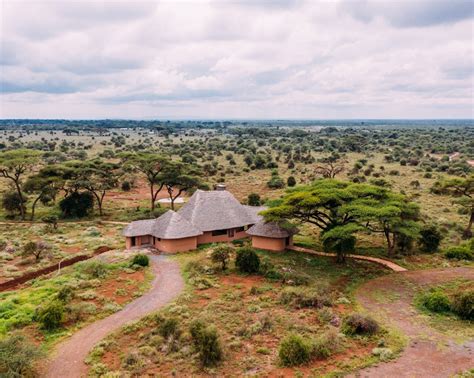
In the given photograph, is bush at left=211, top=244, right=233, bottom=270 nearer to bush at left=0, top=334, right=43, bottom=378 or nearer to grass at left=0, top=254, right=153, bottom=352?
grass at left=0, top=254, right=153, bottom=352

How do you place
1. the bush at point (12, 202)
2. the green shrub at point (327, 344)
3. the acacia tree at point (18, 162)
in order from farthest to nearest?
the bush at point (12, 202) → the acacia tree at point (18, 162) → the green shrub at point (327, 344)

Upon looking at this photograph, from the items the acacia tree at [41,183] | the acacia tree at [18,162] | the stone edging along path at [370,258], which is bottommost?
the stone edging along path at [370,258]

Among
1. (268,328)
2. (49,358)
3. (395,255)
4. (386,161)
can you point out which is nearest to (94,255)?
(49,358)

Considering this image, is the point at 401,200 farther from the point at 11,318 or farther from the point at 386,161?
the point at 386,161

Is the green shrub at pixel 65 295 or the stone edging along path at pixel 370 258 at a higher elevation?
the green shrub at pixel 65 295

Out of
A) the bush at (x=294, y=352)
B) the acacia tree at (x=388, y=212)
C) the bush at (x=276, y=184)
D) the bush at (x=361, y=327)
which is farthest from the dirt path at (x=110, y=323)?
the bush at (x=276, y=184)

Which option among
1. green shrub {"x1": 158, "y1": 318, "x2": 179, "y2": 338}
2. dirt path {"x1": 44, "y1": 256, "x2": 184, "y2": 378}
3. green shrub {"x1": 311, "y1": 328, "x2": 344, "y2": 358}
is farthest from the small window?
green shrub {"x1": 311, "y1": 328, "x2": 344, "y2": 358}

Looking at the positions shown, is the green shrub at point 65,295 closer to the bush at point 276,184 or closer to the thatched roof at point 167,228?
the thatched roof at point 167,228
